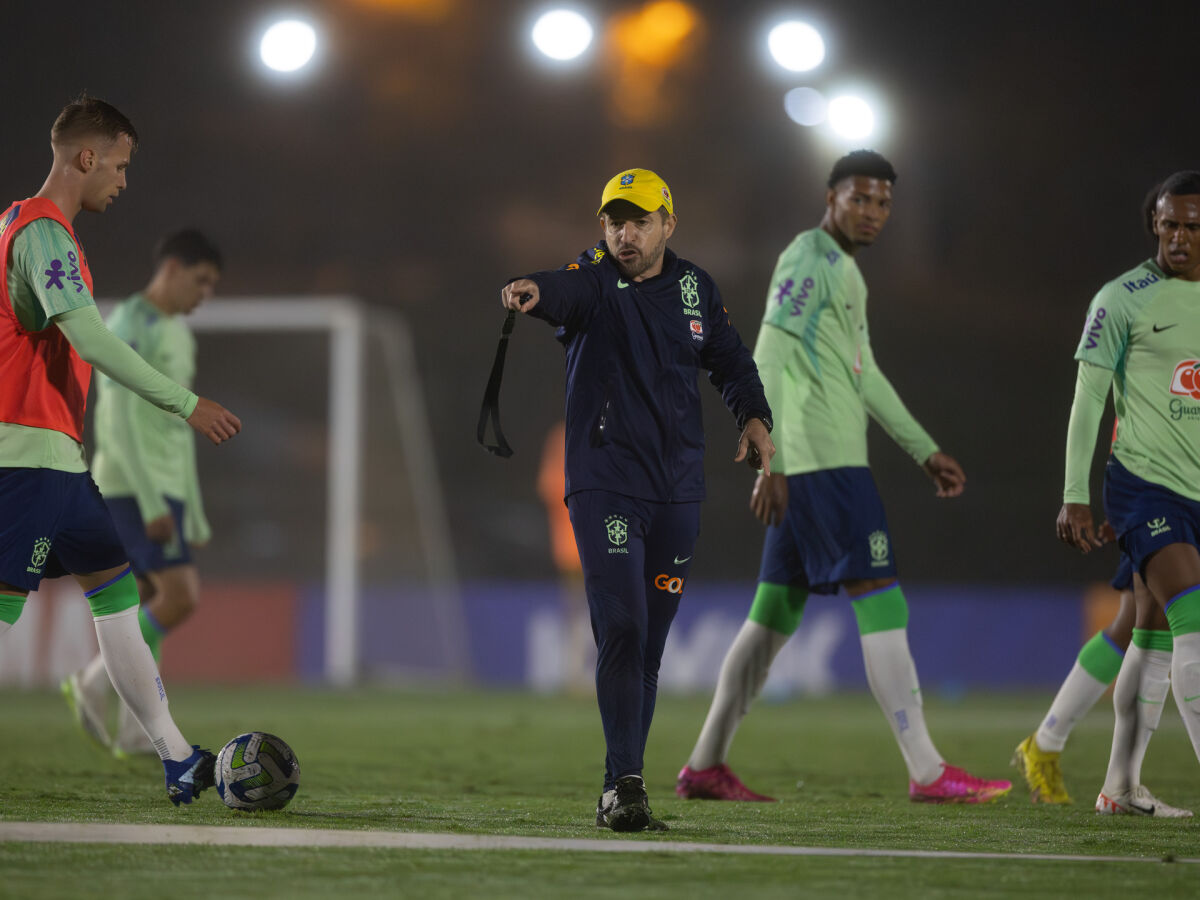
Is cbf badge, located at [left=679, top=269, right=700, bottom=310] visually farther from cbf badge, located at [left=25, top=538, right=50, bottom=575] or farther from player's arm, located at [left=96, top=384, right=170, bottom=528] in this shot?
player's arm, located at [left=96, top=384, right=170, bottom=528]

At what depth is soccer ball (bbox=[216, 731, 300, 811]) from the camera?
470cm

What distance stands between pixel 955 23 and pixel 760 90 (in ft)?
7.75

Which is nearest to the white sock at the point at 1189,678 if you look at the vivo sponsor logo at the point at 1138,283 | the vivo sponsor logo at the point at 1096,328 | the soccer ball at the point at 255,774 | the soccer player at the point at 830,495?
the soccer player at the point at 830,495

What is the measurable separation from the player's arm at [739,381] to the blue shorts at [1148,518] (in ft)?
4.23

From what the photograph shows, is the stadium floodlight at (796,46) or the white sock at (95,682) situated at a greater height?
the stadium floodlight at (796,46)

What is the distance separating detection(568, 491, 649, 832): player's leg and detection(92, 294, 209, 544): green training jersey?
335 cm

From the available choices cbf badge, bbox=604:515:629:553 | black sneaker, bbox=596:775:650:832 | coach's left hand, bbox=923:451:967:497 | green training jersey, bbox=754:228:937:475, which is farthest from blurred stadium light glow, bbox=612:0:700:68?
black sneaker, bbox=596:775:650:832

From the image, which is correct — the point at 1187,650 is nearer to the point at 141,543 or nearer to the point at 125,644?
the point at 125,644

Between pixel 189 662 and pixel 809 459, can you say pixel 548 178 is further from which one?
pixel 809 459

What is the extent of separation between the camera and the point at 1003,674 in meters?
14.9

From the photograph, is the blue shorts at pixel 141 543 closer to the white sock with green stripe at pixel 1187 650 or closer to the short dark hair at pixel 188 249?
the short dark hair at pixel 188 249

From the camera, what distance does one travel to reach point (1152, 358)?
5.41 meters

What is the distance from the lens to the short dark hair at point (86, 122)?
4828mm

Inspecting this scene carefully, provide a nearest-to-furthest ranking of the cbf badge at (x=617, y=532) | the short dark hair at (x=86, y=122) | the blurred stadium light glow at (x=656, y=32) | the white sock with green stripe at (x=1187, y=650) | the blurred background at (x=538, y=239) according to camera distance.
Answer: the cbf badge at (x=617, y=532)
the short dark hair at (x=86, y=122)
the white sock with green stripe at (x=1187, y=650)
the blurred background at (x=538, y=239)
the blurred stadium light glow at (x=656, y=32)
